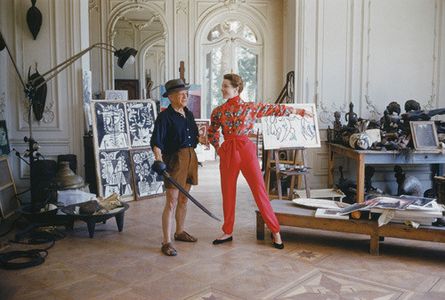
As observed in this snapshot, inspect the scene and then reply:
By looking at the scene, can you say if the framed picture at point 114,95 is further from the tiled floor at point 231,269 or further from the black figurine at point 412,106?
the black figurine at point 412,106

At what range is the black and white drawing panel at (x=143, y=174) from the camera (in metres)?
6.52

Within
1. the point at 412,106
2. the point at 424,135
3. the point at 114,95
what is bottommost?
the point at 424,135

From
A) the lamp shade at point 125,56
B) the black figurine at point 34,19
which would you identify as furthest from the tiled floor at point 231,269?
the black figurine at point 34,19

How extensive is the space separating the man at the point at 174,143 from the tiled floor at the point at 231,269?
1.27 ft

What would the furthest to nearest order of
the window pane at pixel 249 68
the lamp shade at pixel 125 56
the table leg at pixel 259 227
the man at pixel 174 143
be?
the window pane at pixel 249 68, the lamp shade at pixel 125 56, the table leg at pixel 259 227, the man at pixel 174 143

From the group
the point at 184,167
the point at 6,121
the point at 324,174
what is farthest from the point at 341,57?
the point at 6,121

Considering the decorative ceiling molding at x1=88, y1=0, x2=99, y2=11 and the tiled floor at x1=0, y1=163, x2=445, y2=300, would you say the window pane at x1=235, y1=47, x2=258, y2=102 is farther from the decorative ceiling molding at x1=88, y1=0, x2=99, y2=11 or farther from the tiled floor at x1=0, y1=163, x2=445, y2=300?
the tiled floor at x1=0, y1=163, x2=445, y2=300

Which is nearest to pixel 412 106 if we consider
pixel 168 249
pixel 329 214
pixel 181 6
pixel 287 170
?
pixel 287 170

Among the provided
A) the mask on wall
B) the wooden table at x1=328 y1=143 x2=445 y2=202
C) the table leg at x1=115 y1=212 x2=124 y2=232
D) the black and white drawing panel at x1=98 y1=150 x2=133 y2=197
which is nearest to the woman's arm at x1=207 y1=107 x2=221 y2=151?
the table leg at x1=115 y1=212 x2=124 y2=232

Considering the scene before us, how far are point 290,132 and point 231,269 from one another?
8.58 ft

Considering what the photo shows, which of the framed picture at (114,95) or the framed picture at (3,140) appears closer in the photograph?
the framed picture at (3,140)

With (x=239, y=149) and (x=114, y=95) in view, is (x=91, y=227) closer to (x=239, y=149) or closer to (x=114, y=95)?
(x=239, y=149)

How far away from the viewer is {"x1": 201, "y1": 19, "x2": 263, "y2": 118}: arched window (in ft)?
36.1

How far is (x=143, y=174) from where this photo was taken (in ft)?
21.7
